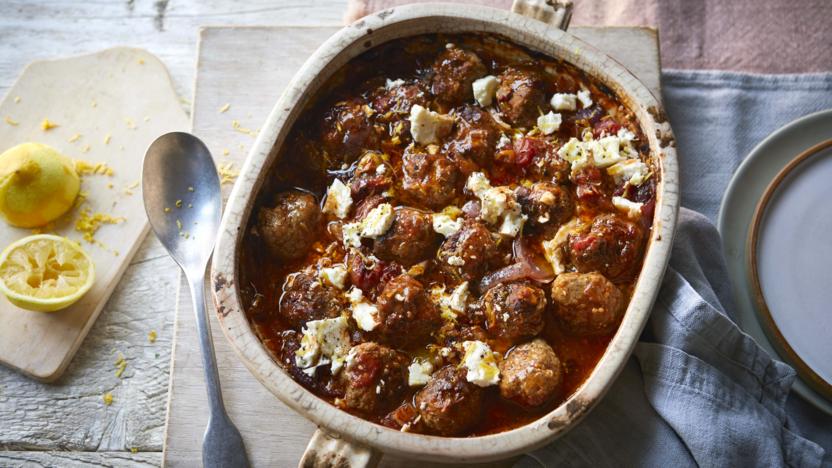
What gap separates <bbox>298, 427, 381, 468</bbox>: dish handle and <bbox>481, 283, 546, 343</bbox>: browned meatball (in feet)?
2.11

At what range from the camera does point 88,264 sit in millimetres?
3418

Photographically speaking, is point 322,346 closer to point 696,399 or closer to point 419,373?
point 419,373

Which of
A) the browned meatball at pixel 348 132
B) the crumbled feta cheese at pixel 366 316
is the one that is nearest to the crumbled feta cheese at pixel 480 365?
the crumbled feta cheese at pixel 366 316

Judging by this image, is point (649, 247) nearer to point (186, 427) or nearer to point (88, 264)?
point (186, 427)

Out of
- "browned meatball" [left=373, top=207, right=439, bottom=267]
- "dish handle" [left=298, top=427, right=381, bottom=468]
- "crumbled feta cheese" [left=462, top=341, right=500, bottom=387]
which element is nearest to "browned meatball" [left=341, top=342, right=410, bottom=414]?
"dish handle" [left=298, top=427, right=381, bottom=468]

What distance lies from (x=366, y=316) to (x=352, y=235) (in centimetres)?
34

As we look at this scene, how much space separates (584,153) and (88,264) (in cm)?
229

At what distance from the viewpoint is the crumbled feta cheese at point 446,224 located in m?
2.90

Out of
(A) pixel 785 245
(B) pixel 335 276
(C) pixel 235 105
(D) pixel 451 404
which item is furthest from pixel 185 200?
(A) pixel 785 245

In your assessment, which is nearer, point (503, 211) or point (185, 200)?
point (503, 211)

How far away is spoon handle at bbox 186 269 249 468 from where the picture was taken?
2932 millimetres

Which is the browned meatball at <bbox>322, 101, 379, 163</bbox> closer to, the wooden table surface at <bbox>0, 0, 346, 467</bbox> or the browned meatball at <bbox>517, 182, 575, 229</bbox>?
A: the browned meatball at <bbox>517, 182, 575, 229</bbox>

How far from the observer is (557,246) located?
9.50 ft

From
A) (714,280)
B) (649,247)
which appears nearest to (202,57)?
(649,247)
